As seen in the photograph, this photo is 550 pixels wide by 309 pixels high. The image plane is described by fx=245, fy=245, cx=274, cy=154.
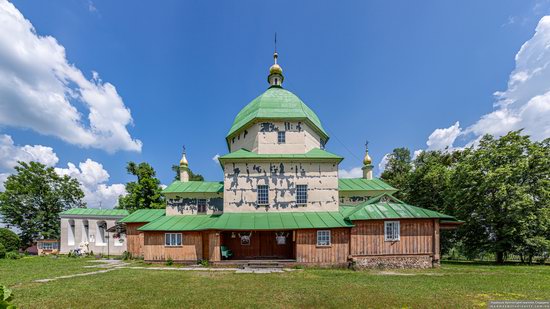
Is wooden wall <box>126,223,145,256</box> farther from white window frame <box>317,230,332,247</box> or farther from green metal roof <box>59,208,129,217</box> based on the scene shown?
white window frame <box>317,230,332,247</box>

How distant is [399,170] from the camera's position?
37.8 metres

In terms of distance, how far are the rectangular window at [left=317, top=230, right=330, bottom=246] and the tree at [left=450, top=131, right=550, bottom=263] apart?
46.0 ft

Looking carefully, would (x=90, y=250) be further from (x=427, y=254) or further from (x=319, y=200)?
(x=427, y=254)

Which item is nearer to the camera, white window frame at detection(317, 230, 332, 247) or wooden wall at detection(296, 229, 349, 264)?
wooden wall at detection(296, 229, 349, 264)

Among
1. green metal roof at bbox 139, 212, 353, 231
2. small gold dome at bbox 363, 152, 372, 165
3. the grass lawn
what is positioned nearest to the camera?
the grass lawn

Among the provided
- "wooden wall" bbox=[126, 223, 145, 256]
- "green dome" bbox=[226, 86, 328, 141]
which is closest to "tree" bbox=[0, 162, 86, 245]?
"wooden wall" bbox=[126, 223, 145, 256]

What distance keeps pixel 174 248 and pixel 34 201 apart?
3244cm

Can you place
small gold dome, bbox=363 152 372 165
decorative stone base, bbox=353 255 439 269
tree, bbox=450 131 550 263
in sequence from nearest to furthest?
1. decorative stone base, bbox=353 255 439 269
2. tree, bbox=450 131 550 263
3. small gold dome, bbox=363 152 372 165

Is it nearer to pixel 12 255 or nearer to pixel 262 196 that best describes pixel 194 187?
pixel 262 196

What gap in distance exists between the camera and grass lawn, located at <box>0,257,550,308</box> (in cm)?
831

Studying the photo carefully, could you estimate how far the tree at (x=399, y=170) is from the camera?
30703 mm

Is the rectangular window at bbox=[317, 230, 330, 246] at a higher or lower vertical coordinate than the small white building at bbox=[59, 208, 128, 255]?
higher

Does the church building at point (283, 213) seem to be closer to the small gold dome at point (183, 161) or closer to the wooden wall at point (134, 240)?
the wooden wall at point (134, 240)

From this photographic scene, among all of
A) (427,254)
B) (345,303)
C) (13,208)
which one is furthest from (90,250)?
(427,254)
